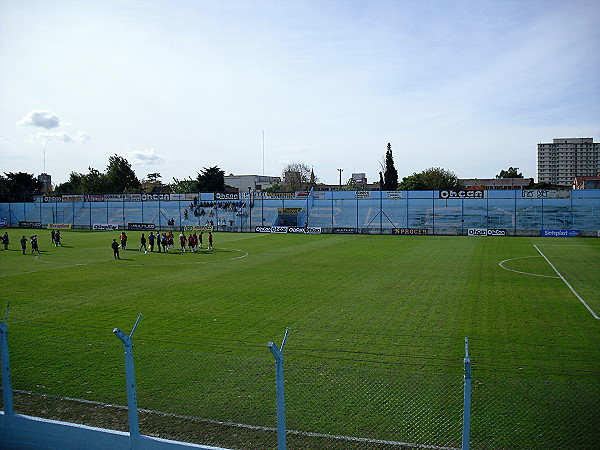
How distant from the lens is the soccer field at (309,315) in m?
10.8

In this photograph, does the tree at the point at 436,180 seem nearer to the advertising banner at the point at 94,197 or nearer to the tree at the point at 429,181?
the tree at the point at 429,181

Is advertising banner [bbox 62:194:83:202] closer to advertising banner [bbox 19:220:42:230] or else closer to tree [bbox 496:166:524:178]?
advertising banner [bbox 19:220:42:230]

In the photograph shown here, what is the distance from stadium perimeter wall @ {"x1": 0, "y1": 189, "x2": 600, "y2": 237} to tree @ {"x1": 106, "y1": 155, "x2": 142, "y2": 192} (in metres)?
30.7

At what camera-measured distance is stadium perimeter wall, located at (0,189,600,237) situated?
57938mm

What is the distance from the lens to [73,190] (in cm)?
11175

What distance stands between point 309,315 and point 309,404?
270 inches

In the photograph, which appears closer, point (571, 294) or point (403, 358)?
point (403, 358)

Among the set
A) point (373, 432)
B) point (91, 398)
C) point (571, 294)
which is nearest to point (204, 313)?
A: point (91, 398)

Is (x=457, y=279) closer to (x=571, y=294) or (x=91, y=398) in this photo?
(x=571, y=294)

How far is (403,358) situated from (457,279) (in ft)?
41.6

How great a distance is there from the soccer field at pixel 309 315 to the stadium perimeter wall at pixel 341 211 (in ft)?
94.1


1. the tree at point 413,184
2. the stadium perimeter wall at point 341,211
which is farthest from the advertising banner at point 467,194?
the tree at point 413,184

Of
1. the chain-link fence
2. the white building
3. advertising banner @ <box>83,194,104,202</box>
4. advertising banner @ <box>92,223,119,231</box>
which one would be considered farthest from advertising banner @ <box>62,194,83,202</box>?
the chain-link fence

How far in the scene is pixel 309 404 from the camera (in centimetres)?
881
